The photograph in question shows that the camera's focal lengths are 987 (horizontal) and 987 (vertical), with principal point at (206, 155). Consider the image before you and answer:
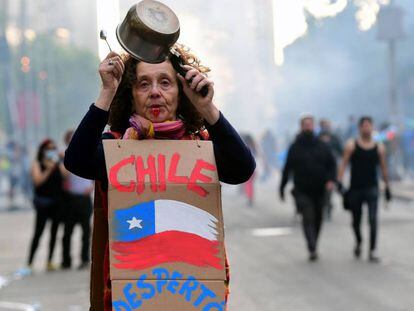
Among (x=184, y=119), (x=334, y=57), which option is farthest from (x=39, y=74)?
(x=184, y=119)

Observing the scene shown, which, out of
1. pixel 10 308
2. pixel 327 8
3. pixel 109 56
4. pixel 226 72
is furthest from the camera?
pixel 327 8

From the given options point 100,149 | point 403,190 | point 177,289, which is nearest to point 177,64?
point 100,149

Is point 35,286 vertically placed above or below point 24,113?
below

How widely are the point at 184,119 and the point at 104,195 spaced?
35 cm

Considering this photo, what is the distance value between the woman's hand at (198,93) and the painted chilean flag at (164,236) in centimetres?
28

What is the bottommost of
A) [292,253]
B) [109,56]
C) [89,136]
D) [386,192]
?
[292,253]

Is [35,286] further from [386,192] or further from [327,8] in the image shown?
[327,8]

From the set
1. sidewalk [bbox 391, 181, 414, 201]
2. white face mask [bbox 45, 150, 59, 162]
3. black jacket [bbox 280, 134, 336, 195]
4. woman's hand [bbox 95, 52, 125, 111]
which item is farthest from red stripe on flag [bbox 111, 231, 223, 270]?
sidewalk [bbox 391, 181, 414, 201]

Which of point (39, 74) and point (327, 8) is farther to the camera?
point (39, 74)

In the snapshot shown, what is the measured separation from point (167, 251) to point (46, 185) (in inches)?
313

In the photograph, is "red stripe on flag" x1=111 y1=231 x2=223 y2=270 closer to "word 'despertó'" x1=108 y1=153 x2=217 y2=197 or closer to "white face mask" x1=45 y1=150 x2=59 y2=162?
"word 'despertó'" x1=108 y1=153 x2=217 y2=197

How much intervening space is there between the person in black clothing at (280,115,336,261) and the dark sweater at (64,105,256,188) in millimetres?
7869

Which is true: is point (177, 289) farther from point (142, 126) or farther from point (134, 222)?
point (142, 126)

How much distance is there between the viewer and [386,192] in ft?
34.8
